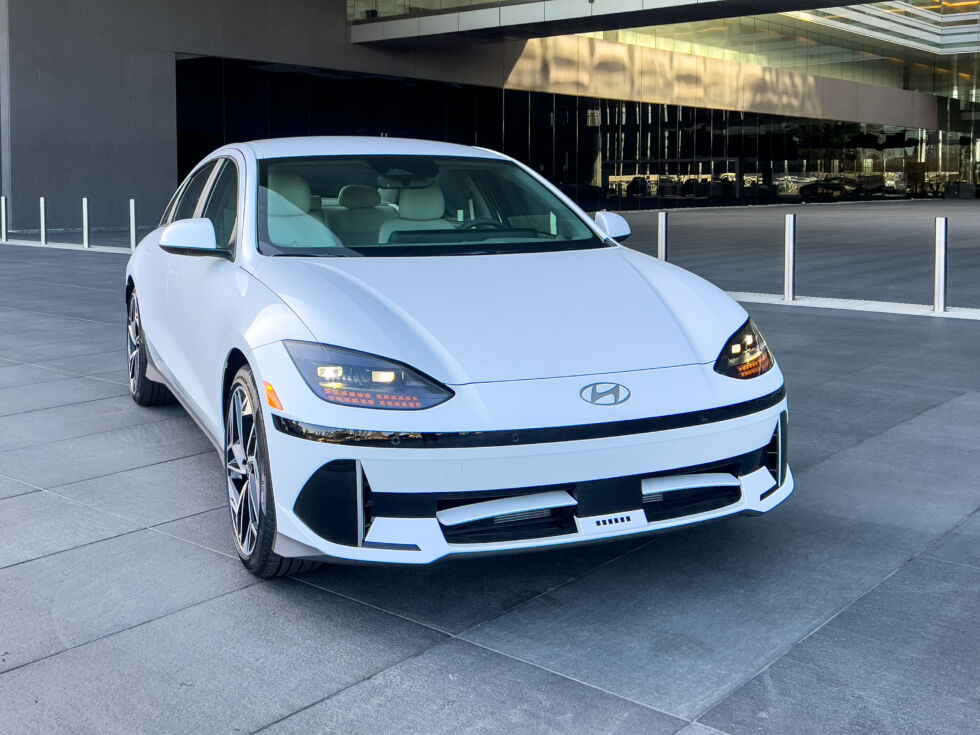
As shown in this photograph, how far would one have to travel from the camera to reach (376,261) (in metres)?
4.17

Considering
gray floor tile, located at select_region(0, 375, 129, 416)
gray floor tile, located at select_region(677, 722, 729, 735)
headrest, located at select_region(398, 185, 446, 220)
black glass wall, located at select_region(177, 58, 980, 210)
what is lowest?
gray floor tile, located at select_region(677, 722, 729, 735)

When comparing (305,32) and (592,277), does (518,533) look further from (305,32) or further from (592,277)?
(305,32)

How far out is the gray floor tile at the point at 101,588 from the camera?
3.30m

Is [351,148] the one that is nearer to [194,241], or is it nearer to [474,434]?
[194,241]

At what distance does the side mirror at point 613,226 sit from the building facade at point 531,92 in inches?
788

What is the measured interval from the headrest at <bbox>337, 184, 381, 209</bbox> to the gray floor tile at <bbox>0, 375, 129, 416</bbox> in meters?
2.77

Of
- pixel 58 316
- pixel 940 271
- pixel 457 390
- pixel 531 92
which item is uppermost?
pixel 531 92

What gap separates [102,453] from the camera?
5.42m

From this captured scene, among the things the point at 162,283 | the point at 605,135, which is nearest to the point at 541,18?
the point at 605,135

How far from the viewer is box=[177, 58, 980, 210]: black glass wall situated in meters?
29.6

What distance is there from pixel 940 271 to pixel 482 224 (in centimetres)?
738

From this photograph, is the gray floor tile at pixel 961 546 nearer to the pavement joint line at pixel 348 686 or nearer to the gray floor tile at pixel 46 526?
the pavement joint line at pixel 348 686

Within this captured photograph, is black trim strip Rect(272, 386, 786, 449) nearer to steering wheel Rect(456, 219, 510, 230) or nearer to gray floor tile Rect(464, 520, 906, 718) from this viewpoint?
gray floor tile Rect(464, 520, 906, 718)

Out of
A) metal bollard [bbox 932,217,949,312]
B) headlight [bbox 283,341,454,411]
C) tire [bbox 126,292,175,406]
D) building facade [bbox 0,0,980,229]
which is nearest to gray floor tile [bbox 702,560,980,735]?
headlight [bbox 283,341,454,411]
